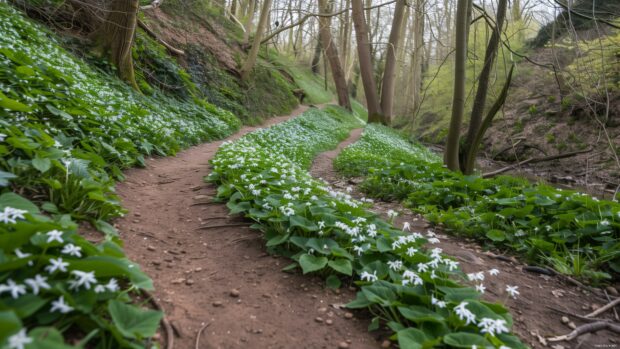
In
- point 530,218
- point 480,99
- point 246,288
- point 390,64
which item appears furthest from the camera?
point 390,64

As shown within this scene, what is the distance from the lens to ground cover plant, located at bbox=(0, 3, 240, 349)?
159 centimetres

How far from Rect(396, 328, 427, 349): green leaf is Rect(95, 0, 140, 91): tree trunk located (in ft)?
29.2

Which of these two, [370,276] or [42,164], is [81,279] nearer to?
[42,164]

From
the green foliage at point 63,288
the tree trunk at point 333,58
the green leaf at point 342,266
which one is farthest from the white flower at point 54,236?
the tree trunk at point 333,58

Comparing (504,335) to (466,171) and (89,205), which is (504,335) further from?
(466,171)

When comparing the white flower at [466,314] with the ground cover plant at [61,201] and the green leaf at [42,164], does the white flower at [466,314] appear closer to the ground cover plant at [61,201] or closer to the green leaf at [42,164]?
the ground cover plant at [61,201]

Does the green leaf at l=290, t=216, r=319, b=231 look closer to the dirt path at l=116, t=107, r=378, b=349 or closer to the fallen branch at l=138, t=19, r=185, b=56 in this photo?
the dirt path at l=116, t=107, r=378, b=349

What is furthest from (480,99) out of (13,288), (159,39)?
(159,39)

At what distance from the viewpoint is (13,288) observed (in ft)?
4.75

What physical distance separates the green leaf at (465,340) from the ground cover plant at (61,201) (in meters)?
1.57

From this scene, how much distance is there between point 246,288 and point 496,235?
3.29 m

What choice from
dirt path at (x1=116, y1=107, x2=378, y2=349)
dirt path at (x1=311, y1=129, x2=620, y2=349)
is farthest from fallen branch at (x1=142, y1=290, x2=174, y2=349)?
dirt path at (x1=311, y1=129, x2=620, y2=349)

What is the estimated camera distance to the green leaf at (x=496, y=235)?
439 centimetres

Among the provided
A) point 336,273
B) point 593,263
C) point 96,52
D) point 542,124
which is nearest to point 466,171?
point 593,263
